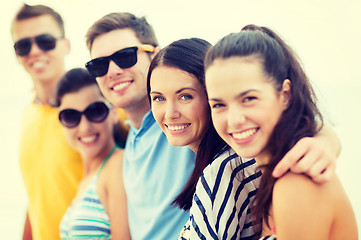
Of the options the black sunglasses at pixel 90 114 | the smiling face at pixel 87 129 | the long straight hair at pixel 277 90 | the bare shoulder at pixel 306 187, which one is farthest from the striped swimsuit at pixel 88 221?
the bare shoulder at pixel 306 187

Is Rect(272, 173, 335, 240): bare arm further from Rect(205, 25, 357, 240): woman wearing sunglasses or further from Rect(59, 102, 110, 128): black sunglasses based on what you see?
Rect(59, 102, 110, 128): black sunglasses

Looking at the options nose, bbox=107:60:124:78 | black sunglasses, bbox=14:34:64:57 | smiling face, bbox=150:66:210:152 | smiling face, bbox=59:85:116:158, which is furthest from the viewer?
black sunglasses, bbox=14:34:64:57

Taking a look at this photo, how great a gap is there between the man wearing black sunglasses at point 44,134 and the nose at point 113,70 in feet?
2.99

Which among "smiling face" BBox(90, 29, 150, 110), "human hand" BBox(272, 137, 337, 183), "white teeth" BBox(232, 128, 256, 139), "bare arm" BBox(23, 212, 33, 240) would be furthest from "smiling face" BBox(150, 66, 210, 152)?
"bare arm" BBox(23, 212, 33, 240)

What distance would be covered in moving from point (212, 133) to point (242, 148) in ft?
1.27

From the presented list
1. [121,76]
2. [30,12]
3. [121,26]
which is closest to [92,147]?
[121,76]

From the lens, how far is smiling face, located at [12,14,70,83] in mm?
3562

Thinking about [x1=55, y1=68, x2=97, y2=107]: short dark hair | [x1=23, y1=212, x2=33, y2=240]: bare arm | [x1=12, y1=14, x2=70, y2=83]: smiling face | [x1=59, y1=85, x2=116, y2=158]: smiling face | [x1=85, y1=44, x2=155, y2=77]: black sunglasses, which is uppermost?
[x1=12, y1=14, x2=70, y2=83]: smiling face

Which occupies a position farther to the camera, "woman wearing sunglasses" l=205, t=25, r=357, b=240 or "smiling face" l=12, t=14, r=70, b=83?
"smiling face" l=12, t=14, r=70, b=83

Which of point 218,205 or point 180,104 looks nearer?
point 218,205

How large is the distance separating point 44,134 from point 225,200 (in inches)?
84.2

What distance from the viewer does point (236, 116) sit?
4.97 feet

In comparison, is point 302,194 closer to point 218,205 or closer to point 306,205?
point 306,205

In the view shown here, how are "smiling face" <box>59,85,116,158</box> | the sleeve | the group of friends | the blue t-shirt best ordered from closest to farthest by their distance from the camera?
the group of friends
the sleeve
the blue t-shirt
"smiling face" <box>59,85,116,158</box>
